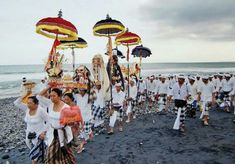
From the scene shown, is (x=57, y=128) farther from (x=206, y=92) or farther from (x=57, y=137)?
(x=206, y=92)

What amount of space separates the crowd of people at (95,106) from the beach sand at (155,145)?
0.45 m

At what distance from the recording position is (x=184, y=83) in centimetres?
948

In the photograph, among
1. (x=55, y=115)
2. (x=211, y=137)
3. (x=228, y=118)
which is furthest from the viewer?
(x=228, y=118)

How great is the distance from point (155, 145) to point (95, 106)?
266 centimetres

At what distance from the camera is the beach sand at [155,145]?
273 inches

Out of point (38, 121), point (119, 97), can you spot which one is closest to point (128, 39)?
point (119, 97)

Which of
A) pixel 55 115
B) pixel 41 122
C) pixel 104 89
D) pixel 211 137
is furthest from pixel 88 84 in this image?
pixel 211 137

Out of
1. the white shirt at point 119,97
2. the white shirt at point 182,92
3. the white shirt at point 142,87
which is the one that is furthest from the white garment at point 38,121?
the white shirt at point 142,87

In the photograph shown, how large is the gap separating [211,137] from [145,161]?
10.2 feet

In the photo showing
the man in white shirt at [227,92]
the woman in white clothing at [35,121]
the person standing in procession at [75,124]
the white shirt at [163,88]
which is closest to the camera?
the person standing in procession at [75,124]

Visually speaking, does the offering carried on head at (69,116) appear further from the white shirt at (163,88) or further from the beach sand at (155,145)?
the white shirt at (163,88)

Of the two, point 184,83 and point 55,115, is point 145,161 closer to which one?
point 55,115

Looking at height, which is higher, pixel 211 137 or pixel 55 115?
pixel 55 115

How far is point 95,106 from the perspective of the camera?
9.45 metres
